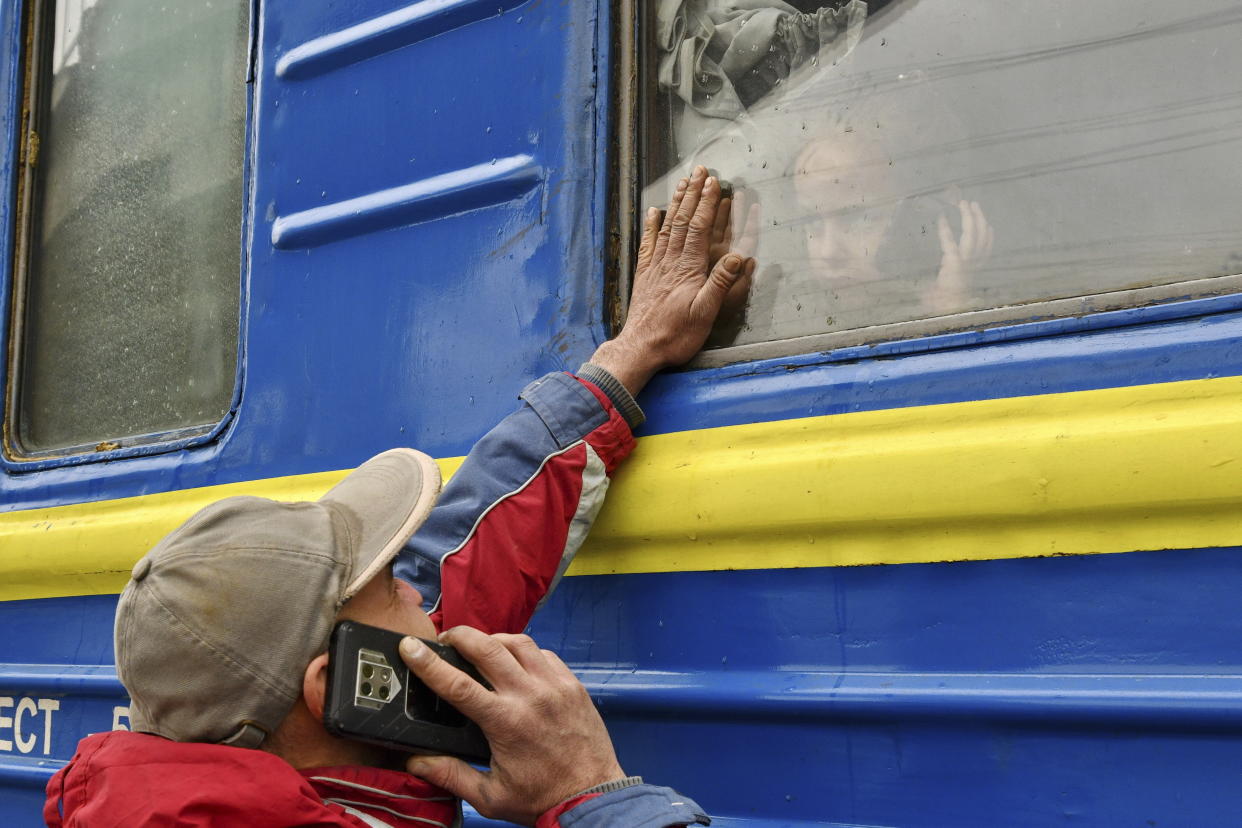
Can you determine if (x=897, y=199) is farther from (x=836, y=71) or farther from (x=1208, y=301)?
(x=1208, y=301)

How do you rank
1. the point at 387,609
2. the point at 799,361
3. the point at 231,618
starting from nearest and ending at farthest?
the point at 231,618, the point at 387,609, the point at 799,361

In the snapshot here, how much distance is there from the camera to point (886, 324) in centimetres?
130

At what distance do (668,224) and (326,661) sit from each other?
24.9 inches

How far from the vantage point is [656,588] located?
1381 mm

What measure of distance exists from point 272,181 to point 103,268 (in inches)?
17.7

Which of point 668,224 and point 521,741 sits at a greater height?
point 668,224

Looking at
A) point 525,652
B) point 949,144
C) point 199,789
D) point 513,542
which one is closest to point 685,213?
point 949,144

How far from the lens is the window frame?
44.6 inches

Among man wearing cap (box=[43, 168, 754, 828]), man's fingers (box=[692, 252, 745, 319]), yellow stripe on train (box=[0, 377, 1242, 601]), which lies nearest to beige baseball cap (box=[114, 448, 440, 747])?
man wearing cap (box=[43, 168, 754, 828])

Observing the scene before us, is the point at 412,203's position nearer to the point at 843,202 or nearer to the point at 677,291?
the point at 677,291

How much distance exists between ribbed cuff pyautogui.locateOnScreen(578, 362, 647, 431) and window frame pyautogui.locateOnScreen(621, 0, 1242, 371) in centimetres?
8

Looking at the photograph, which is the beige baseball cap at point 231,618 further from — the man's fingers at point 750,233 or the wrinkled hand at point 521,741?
the man's fingers at point 750,233

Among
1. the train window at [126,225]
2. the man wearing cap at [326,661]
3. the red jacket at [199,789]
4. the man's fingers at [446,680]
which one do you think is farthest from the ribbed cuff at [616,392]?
the train window at [126,225]

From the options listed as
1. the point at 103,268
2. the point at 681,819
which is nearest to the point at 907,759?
the point at 681,819
